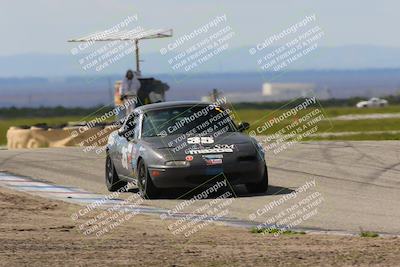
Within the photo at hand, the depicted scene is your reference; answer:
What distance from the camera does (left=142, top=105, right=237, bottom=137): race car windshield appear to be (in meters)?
15.6

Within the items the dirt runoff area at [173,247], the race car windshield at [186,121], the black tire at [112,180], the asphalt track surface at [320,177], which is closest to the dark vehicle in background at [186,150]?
the race car windshield at [186,121]

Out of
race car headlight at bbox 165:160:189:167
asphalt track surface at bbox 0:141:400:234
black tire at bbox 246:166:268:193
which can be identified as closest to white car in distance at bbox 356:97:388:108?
asphalt track surface at bbox 0:141:400:234

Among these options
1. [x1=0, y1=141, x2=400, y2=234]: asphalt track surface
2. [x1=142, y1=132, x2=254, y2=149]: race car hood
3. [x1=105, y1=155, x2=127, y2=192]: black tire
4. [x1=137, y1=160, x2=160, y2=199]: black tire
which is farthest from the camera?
[x1=105, y1=155, x2=127, y2=192]: black tire

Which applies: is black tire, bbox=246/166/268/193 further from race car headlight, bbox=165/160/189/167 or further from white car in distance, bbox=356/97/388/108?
white car in distance, bbox=356/97/388/108

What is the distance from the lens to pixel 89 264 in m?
8.59

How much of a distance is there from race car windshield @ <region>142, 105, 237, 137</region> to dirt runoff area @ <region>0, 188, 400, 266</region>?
376 centimetres

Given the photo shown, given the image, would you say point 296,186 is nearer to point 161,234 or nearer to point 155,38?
point 161,234

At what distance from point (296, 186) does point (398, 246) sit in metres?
6.51

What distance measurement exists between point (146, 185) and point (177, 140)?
0.79m

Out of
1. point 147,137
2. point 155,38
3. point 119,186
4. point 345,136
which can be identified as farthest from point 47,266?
point 345,136

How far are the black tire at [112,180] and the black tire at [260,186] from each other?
7.26 ft

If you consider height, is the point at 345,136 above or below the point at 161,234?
below

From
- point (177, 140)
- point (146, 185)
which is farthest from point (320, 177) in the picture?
point (146, 185)

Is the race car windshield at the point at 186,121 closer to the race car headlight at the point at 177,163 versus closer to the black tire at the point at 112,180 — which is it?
the race car headlight at the point at 177,163
